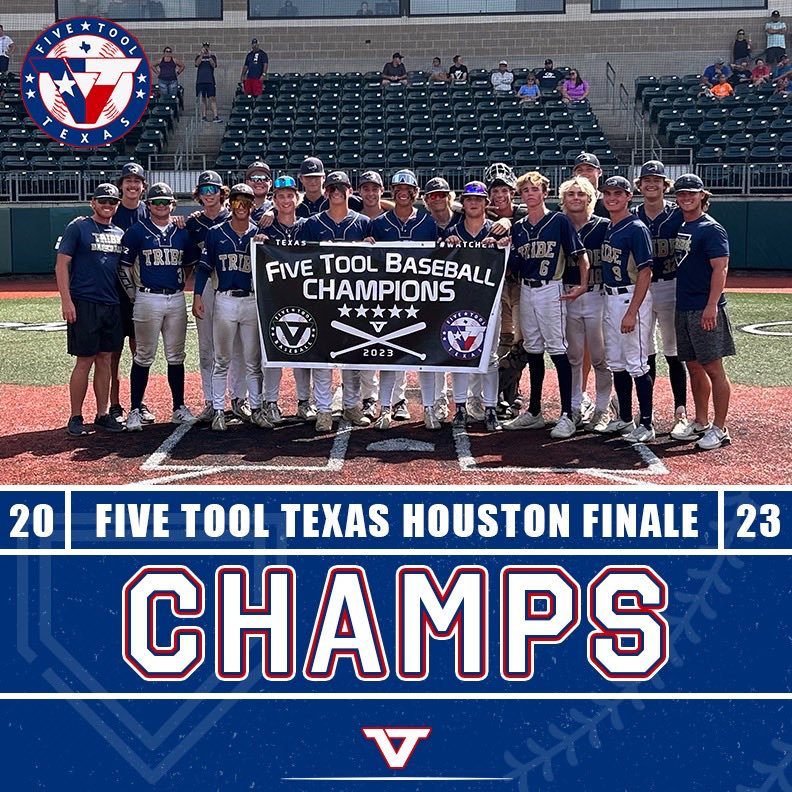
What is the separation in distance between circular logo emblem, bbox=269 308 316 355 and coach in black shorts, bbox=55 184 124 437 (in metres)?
1.14

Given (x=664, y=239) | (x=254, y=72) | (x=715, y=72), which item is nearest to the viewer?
(x=664, y=239)

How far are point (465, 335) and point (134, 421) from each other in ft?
8.04

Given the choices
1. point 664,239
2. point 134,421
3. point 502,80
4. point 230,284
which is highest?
point 502,80

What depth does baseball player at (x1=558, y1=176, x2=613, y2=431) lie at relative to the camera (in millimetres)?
7832

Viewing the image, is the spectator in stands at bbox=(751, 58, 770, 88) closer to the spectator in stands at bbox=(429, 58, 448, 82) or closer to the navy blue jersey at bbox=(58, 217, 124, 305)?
the spectator in stands at bbox=(429, 58, 448, 82)

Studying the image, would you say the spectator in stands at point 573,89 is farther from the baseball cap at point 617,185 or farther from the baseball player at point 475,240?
the baseball cap at point 617,185

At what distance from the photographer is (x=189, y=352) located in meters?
11.9

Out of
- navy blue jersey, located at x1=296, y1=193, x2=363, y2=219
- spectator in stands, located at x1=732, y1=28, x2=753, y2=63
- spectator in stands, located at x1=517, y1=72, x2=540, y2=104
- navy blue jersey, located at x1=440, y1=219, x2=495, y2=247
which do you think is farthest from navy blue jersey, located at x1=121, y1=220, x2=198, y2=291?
spectator in stands, located at x1=732, y1=28, x2=753, y2=63

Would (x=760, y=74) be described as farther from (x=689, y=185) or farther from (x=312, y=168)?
(x=689, y=185)

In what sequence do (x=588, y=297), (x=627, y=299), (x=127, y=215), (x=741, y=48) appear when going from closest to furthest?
(x=627, y=299) < (x=588, y=297) < (x=127, y=215) < (x=741, y=48)

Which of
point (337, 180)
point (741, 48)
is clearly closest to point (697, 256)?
point (337, 180)

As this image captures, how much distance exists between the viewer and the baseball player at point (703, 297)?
7.36 metres

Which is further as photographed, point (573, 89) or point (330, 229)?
point (573, 89)

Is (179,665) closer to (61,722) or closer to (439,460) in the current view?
(61,722)
